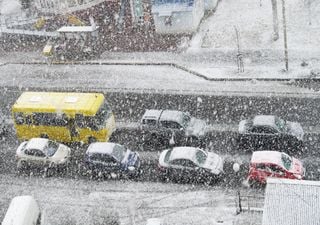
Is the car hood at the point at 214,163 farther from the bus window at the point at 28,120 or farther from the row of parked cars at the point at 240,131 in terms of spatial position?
the bus window at the point at 28,120

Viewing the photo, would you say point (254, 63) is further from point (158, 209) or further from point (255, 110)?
point (158, 209)

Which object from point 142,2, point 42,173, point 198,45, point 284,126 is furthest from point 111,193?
point 142,2

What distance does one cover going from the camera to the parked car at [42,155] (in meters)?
32.1

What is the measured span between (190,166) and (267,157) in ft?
13.1

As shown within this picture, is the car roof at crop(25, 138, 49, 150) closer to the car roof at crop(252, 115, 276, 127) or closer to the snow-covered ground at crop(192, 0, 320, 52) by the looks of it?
the car roof at crop(252, 115, 276, 127)

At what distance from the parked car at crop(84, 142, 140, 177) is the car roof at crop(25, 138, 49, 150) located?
2.69 meters

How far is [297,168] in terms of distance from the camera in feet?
96.6

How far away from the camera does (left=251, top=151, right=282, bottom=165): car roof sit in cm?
2922

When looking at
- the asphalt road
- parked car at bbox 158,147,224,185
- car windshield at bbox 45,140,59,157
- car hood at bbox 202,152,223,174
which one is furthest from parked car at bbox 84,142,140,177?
car hood at bbox 202,152,223,174

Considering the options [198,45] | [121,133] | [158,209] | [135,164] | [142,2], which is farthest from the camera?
[142,2]

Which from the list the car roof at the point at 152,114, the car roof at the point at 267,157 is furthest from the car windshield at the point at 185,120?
the car roof at the point at 267,157

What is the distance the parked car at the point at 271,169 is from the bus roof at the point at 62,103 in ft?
32.2

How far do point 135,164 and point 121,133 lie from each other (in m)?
4.42

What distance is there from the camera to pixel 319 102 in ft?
118
